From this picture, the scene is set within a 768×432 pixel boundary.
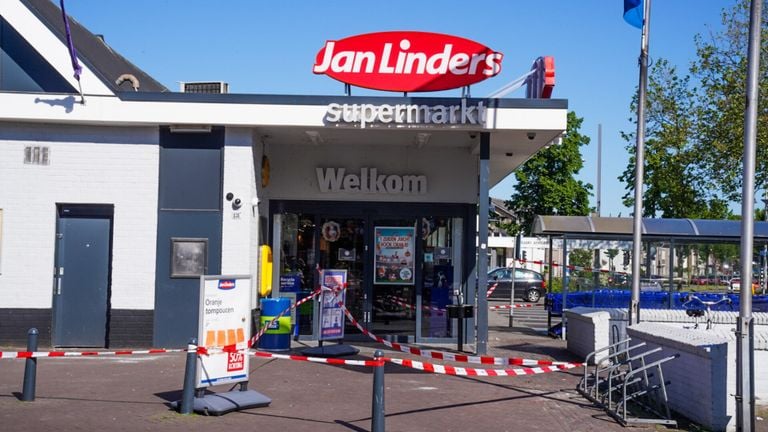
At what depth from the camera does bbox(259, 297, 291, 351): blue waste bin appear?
50.2 feet

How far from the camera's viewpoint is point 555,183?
42969mm

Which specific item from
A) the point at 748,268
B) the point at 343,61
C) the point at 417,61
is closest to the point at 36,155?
the point at 343,61

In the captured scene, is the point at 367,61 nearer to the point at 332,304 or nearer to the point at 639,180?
the point at 332,304

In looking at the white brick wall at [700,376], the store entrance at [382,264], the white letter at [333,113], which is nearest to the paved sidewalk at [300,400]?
the white brick wall at [700,376]

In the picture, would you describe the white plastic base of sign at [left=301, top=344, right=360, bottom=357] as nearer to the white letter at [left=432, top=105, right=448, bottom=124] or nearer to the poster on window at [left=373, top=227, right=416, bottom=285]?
the poster on window at [left=373, top=227, right=416, bottom=285]

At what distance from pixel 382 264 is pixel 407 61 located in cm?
421

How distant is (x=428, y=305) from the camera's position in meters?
17.3

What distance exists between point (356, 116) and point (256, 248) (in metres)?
3.23

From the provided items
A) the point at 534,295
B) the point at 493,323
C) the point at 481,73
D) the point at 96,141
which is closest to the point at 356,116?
the point at 481,73

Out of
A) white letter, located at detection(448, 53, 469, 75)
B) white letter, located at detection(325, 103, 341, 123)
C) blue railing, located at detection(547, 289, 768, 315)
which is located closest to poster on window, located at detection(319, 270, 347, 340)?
white letter, located at detection(325, 103, 341, 123)

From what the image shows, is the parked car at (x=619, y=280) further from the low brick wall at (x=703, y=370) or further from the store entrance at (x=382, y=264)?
the low brick wall at (x=703, y=370)

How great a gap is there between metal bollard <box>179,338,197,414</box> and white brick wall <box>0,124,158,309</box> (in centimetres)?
612

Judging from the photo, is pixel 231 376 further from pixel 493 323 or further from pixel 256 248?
pixel 493 323

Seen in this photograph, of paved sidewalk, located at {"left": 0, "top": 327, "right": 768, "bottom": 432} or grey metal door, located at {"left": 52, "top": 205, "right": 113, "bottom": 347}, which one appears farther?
grey metal door, located at {"left": 52, "top": 205, "right": 113, "bottom": 347}
